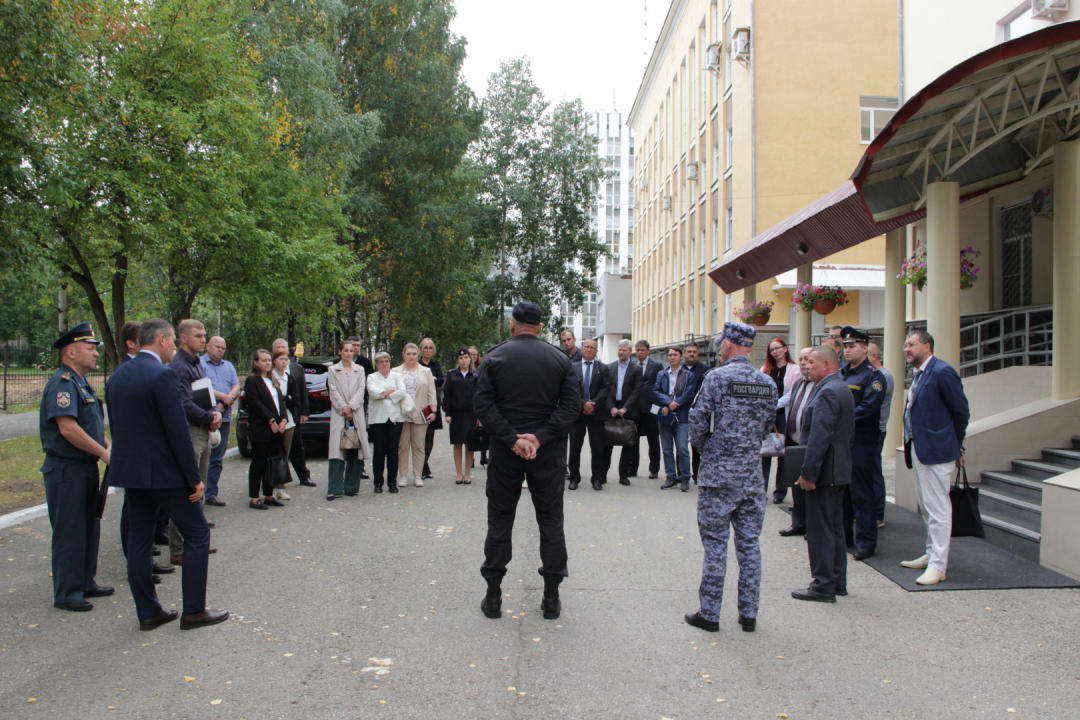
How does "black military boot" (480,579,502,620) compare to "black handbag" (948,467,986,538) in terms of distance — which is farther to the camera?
"black handbag" (948,467,986,538)

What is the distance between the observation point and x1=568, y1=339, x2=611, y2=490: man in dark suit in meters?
10.6

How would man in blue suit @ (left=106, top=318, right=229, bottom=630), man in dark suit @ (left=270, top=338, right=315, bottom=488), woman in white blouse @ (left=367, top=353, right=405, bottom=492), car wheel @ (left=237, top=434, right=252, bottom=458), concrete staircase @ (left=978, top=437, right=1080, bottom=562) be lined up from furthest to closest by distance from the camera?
car wheel @ (left=237, top=434, right=252, bottom=458) < woman in white blouse @ (left=367, top=353, right=405, bottom=492) < man in dark suit @ (left=270, top=338, right=315, bottom=488) < concrete staircase @ (left=978, top=437, right=1080, bottom=562) < man in blue suit @ (left=106, top=318, right=229, bottom=630)

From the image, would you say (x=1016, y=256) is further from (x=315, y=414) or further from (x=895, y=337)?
(x=315, y=414)

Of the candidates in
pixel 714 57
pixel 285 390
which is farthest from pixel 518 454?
pixel 714 57

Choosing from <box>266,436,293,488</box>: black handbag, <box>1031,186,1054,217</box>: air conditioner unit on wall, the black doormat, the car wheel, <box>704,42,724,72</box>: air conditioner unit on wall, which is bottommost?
the black doormat

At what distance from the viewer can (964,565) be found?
6.48m

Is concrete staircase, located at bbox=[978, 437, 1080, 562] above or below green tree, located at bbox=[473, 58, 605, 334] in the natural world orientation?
below

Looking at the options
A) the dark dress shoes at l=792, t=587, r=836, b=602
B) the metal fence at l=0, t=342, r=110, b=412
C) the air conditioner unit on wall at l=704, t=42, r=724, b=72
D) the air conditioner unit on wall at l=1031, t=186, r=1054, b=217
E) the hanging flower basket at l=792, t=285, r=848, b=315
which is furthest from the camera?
the air conditioner unit on wall at l=704, t=42, r=724, b=72

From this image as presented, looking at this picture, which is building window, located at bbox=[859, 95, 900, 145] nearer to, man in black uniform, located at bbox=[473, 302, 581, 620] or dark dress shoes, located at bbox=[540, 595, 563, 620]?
man in black uniform, located at bbox=[473, 302, 581, 620]

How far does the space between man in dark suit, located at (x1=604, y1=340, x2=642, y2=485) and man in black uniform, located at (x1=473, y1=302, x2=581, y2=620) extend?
5.67 m

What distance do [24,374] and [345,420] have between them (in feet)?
73.5

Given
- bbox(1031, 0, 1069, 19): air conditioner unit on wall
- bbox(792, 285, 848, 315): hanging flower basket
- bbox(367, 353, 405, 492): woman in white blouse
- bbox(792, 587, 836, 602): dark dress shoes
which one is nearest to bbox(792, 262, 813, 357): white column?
bbox(792, 285, 848, 315): hanging flower basket

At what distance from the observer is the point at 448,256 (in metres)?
28.5

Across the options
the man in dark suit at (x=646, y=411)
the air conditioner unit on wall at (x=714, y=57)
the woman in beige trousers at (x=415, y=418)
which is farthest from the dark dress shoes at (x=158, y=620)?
the air conditioner unit on wall at (x=714, y=57)
